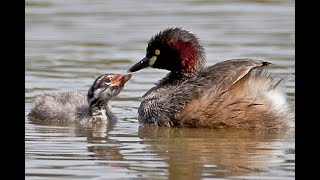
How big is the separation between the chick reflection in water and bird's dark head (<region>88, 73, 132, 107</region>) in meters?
0.77

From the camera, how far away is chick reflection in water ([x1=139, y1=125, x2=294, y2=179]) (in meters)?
7.66

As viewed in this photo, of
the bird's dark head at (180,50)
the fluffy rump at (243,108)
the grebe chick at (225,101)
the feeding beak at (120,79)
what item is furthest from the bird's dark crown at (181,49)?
the fluffy rump at (243,108)

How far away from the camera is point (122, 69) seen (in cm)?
1287

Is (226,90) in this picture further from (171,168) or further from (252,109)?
(171,168)

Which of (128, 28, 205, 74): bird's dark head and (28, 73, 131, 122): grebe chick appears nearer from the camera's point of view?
(128, 28, 205, 74): bird's dark head

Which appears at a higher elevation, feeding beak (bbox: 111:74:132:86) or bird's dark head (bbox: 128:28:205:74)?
bird's dark head (bbox: 128:28:205:74)

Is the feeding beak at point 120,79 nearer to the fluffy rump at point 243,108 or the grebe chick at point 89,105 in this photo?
the grebe chick at point 89,105

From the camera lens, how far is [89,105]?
35.1 ft

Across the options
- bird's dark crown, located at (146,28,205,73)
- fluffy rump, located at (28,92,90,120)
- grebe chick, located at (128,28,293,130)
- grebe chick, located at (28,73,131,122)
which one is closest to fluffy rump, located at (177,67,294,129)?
grebe chick, located at (128,28,293,130)

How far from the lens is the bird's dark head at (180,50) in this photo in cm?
1037

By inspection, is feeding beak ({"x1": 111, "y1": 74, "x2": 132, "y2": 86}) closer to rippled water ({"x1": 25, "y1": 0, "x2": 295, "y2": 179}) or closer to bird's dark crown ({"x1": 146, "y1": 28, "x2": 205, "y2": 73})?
rippled water ({"x1": 25, "y1": 0, "x2": 295, "y2": 179})

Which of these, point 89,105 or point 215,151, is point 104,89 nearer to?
point 89,105
